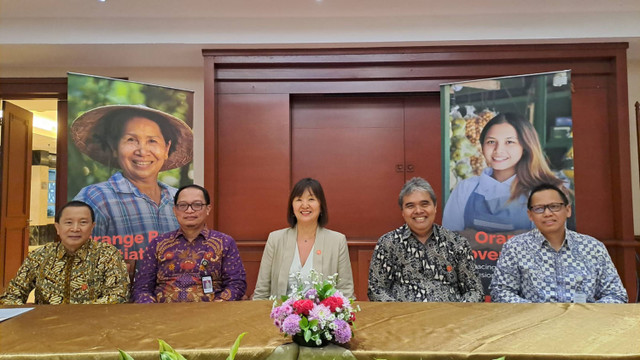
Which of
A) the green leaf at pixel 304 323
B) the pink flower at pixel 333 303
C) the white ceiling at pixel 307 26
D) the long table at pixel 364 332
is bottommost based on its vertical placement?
the long table at pixel 364 332

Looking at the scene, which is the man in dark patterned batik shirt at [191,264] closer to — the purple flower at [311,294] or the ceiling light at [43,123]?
the purple flower at [311,294]

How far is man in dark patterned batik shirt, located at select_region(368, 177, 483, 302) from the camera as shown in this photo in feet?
6.84

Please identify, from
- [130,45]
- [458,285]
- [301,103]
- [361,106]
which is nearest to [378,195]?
[361,106]

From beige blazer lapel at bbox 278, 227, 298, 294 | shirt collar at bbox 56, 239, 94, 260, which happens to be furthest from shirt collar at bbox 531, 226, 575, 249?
shirt collar at bbox 56, 239, 94, 260

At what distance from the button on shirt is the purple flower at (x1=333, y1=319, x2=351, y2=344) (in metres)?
1.20

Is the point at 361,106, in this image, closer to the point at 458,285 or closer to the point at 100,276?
the point at 458,285

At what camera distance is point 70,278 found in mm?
2133

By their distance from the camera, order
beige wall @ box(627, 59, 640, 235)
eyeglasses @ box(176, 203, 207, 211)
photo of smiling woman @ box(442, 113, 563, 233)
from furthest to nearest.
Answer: beige wall @ box(627, 59, 640, 235)
photo of smiling woman @ box(442, 113, 563, 233)
eyeglasses @ box(176, 203, 207, 211)

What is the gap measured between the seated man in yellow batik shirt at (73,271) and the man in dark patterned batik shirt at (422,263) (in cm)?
146

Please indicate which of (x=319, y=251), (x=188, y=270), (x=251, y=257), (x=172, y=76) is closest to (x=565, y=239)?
(x=319, y=251)

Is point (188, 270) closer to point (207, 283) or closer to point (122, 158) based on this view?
point (207, 283)

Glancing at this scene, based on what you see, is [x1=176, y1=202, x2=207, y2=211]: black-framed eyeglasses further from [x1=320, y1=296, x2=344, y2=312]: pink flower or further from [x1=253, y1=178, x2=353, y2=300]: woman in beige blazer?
[x1=320, y1=296, x2=344, y2=312]: pink flower

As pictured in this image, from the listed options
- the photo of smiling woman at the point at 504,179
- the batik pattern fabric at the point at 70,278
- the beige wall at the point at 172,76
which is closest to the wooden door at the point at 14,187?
the beige wall at the point at 172,76

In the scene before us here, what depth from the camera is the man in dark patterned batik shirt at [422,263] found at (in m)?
2.09
